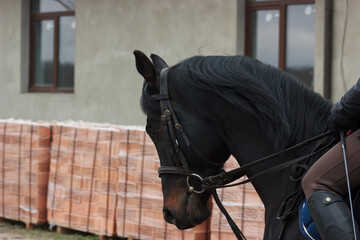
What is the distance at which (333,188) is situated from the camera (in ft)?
9.64

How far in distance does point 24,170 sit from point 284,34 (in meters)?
4.57

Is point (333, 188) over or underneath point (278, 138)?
underneath

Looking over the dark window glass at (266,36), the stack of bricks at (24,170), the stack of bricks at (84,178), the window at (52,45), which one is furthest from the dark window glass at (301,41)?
the window at (52,45)

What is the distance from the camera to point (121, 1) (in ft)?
39.7

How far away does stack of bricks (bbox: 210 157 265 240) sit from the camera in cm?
651

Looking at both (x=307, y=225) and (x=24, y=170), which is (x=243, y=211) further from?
(x=24, y=170)

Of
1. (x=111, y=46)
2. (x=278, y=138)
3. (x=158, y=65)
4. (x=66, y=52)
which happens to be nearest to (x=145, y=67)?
(x=158, y=65)

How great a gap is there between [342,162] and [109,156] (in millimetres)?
5445

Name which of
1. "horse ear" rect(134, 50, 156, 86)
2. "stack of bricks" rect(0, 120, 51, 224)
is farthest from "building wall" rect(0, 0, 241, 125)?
"horse ear" rect(134, 50, 156, 86)

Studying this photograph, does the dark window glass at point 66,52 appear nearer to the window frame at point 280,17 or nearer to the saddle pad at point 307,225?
the window frame at point 280,17

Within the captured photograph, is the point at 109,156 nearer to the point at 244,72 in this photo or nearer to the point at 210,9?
the point at 210,9

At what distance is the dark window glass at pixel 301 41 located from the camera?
33.4ft

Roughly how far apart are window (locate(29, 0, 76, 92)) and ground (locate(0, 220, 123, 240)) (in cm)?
454

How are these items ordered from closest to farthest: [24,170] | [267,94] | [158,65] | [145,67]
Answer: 1. [267,94]
2. [145,67]
3. [158,65]
4. [24,170]
